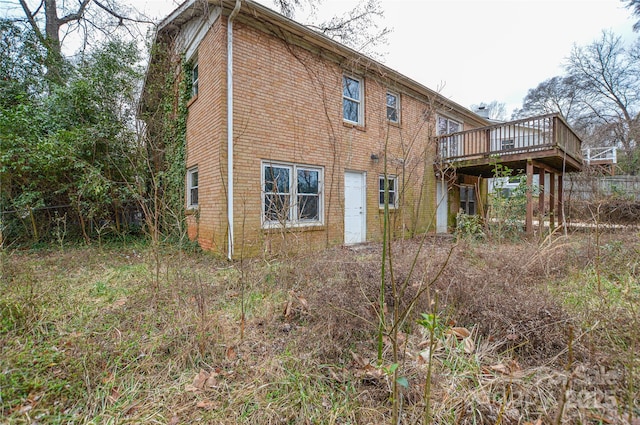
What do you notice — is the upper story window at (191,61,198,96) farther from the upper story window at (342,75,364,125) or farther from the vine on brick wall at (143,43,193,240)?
the upper story window at (342,75,364,125)

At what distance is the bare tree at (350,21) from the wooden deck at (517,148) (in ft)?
14.9

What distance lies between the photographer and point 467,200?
13047mm

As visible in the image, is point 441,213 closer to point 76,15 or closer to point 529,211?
point 529,211

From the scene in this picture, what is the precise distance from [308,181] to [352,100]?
307 cm

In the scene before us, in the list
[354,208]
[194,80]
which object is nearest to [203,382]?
[354,208]

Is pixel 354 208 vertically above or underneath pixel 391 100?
underneath

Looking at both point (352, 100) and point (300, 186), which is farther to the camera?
point (352, 100)

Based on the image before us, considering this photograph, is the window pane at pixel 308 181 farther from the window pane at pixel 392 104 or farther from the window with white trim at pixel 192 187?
the window pane at pixel 392 104

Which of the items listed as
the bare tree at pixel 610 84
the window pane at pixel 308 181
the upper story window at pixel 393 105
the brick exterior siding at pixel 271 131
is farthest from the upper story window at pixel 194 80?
the bare tree at pixel 610 84

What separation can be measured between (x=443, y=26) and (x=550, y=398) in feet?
32.7

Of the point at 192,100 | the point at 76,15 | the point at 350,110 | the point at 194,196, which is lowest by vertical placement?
the point at 194,196

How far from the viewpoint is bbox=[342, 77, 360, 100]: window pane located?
816cm

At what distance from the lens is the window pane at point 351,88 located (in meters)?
8.16

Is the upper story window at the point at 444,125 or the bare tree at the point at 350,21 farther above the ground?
the bare tree at the point at 350,21
